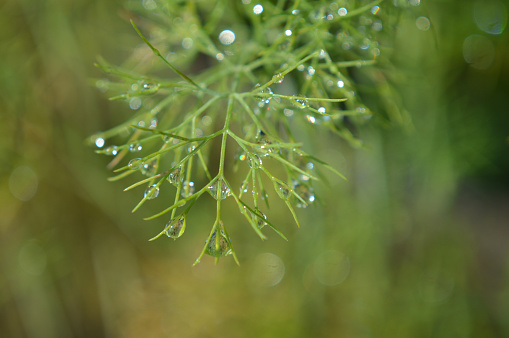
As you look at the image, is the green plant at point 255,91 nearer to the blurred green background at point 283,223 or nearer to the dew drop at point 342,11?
the dew drop at point 342,11

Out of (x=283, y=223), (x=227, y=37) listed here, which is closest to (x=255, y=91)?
(x=227, y=37)

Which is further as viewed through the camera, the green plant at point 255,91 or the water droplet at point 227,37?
the water droplet at point 227,37

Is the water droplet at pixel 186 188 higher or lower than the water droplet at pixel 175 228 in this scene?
higher

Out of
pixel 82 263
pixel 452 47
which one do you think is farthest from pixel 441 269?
pixel 82 263

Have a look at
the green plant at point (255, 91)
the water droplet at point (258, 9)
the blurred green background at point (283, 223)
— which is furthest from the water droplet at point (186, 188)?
the blurred green background at point (283, 223)

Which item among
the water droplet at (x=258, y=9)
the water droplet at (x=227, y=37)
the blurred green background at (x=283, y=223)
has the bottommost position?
the blurred green background at (x=283, y=223)

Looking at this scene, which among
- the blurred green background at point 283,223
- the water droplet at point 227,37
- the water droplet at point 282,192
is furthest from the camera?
the blurred green background at point 283,223
